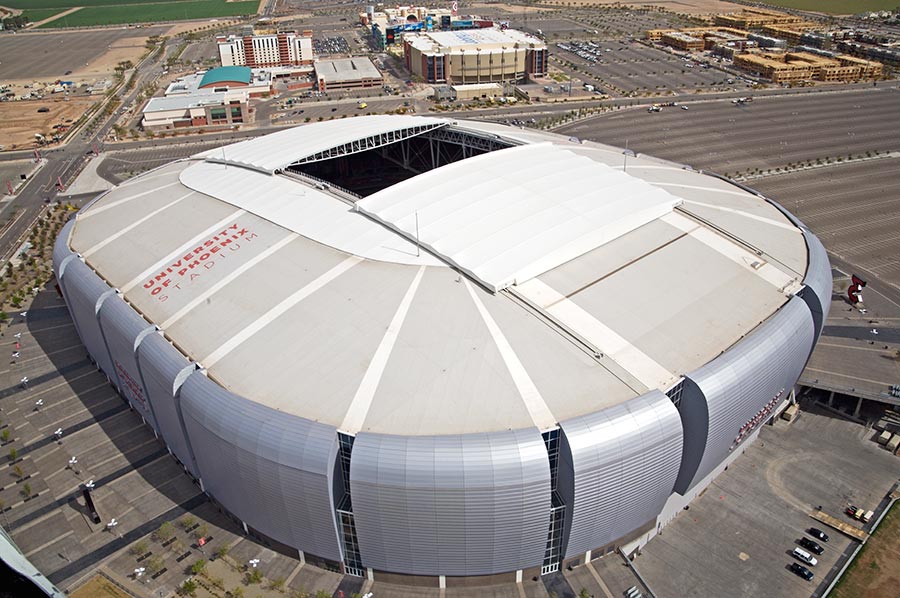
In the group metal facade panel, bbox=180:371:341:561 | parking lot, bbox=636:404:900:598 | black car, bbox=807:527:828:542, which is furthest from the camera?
black car, bbox=807:527:828:542

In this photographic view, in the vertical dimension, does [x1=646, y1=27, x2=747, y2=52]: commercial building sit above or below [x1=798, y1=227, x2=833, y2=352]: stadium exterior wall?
above

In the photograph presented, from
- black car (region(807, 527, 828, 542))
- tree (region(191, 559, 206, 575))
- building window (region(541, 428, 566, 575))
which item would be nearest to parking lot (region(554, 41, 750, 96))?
black car (region(807, 527, 828, 542))

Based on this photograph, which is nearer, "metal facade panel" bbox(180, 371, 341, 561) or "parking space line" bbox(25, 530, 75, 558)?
"metal facade panel" bbox(180, 371, 341, 561)

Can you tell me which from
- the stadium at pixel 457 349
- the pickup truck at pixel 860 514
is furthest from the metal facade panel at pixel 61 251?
the pickup truck at pixel 860 514

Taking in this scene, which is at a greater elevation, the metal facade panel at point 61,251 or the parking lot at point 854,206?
the metal facade panel at point 61,251

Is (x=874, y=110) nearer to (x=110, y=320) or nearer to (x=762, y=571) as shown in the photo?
(x=762, y=571)

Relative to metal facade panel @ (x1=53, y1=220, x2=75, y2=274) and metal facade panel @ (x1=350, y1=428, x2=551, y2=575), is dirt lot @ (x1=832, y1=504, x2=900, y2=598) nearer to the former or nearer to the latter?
metal facade panel @ (x1=350, y1=428, x2=551, y2=575)

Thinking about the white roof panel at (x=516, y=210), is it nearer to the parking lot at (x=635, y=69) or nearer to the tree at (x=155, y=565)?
the tree at (x=155, y=565)

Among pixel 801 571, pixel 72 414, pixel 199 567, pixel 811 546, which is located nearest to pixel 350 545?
pixel 199 567
